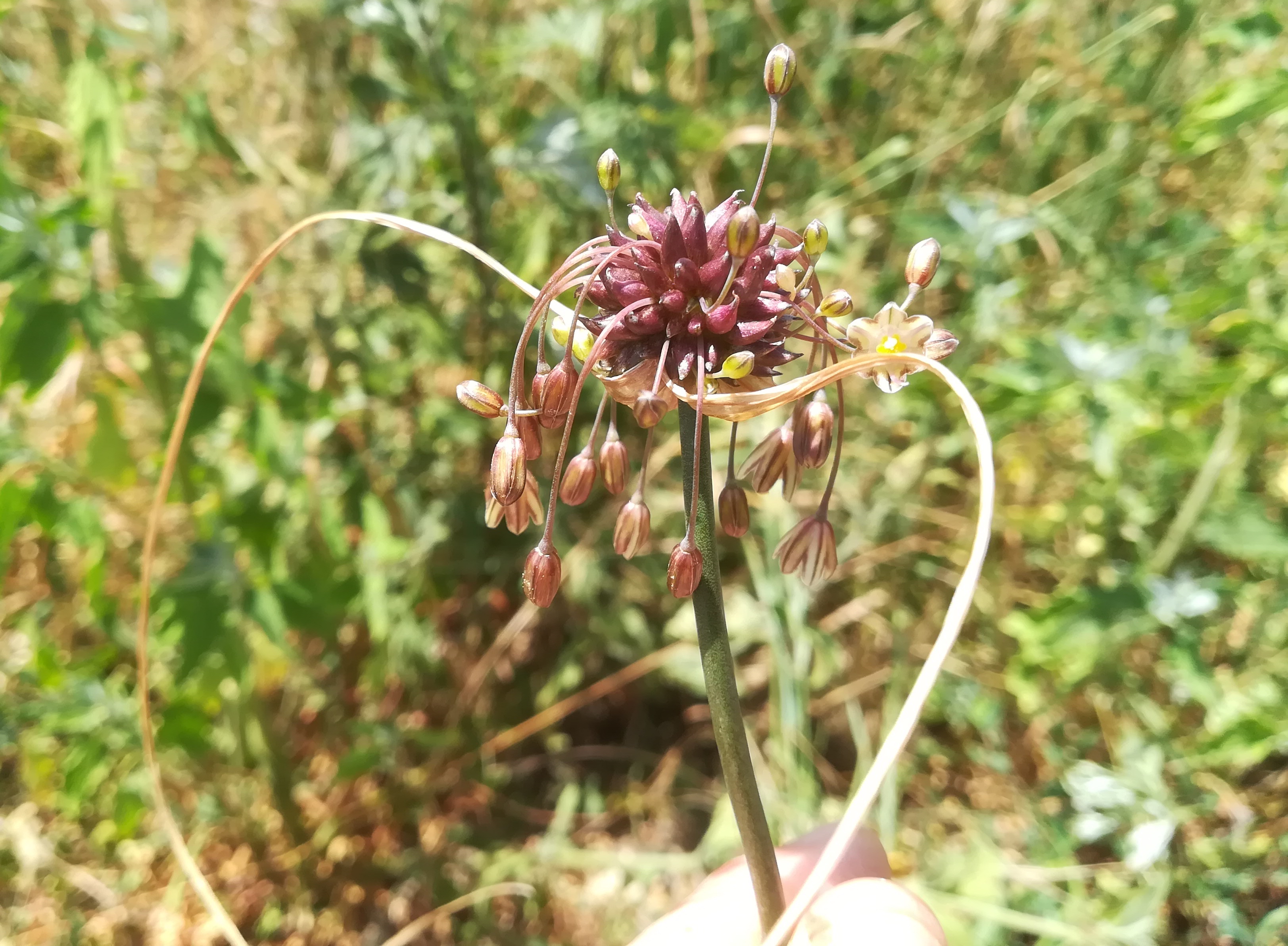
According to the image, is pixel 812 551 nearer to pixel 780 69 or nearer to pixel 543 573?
pixel 543 573

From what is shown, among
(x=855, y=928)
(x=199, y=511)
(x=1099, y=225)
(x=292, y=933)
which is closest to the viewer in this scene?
(x=855, y=928)

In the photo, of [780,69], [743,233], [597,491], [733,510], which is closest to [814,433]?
[733,510]

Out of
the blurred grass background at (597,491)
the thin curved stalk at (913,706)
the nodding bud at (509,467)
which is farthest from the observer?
the blurred grass background at (597,491)

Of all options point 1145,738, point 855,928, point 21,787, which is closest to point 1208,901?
point 1145,738

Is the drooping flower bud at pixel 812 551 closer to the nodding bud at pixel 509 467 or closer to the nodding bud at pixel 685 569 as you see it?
the nodding bud at pixel 685 569

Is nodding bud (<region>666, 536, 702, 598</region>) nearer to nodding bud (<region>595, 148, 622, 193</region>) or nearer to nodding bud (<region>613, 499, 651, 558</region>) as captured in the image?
nodding bud (<region>613, 499, 651, 558</region>)

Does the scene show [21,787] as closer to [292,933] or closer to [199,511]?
[292,933]

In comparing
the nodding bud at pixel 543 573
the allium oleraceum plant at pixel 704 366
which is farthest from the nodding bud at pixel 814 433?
→ the nodding bud at pixel 543 573
